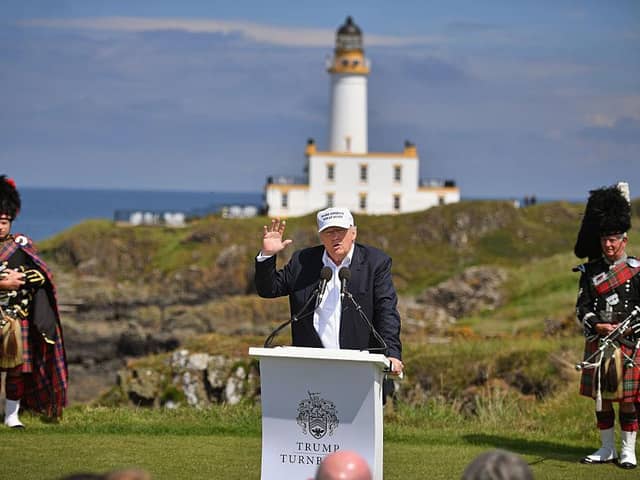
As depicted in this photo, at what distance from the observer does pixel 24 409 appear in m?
12.0

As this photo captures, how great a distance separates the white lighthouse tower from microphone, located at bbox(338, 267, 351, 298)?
76267mm

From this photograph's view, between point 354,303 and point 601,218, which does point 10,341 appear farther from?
point 601,218

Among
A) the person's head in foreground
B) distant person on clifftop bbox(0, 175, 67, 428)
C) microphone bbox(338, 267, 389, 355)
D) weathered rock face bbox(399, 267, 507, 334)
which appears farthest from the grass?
weathered rock face bbox(399, 267, 507, 334)

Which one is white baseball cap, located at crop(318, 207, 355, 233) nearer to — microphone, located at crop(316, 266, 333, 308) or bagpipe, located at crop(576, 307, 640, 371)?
microphone, located at crop(316, 266, 333, 308)

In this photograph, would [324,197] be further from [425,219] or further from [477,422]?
[477,422]

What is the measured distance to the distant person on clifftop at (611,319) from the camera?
394 inches

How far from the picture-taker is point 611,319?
1008 centimetres

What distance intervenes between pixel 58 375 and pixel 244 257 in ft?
172

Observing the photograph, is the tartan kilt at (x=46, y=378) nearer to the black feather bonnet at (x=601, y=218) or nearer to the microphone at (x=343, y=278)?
the microphone at (x=343, y=278)

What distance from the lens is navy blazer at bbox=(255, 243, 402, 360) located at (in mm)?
8227

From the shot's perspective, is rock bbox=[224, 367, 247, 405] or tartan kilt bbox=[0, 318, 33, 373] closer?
tartan kilt bbox=[0, 318, 33, 373]

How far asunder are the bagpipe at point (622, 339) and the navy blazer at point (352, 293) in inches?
100.0

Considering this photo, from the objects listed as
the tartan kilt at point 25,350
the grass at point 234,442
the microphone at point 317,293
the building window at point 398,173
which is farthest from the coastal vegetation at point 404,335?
the building window at point 398,173

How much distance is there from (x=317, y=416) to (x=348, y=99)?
77392 millimetres
